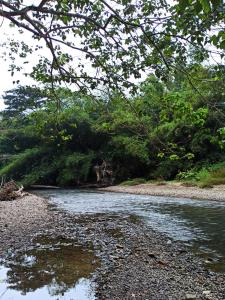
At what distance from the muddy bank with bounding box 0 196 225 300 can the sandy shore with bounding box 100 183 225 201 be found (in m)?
8.22

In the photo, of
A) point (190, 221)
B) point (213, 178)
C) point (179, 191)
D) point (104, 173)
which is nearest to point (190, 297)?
point (190, 221)

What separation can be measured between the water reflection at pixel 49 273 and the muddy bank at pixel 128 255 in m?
0.25

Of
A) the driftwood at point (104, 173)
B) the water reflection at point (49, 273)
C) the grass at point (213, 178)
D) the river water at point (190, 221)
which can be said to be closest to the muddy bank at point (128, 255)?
the water reflection at point (49, 273)

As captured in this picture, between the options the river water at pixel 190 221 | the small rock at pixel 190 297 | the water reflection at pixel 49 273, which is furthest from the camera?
the river water at pixel 190 221

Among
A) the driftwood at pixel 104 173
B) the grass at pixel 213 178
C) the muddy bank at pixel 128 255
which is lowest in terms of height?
the muddy bank at pixel 128 255

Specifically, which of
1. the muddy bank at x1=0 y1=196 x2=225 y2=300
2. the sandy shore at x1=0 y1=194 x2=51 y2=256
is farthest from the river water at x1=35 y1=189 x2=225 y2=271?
the sandy shore at x1=0 y1=194 x2=51 y2=256

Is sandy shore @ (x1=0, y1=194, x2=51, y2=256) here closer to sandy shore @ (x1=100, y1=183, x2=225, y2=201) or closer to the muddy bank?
the muddy bank

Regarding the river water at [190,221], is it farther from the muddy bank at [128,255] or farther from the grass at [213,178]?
the grass at [213,178]

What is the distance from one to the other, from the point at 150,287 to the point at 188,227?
19.1 ft

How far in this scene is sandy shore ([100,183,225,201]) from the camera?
810 inches

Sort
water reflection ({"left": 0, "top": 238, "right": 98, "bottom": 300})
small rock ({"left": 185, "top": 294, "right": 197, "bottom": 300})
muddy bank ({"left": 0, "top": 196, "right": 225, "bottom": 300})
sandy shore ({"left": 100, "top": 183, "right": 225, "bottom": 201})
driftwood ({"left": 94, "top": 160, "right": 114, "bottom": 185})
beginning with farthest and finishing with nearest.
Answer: driftwood ({"left": 94, "top": 160, "right": 114, "bottom": 185}) < sandy shore ({"left": 100, "top": 183, "right": 225, "bottom": 201}) < muddy bank ({"left": 0, "top": 196, "right": 225, "bottom": 300}) < water reflection ({"left": 0, "top": 238, "right": 98, "bottom": 300}) < small rock ({"left": 185, "top": 294, "right": 197, "bottom": 300})

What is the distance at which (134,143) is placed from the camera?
31.9 meters

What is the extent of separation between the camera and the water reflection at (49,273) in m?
5.56

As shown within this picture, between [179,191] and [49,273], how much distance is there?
17877 mm
